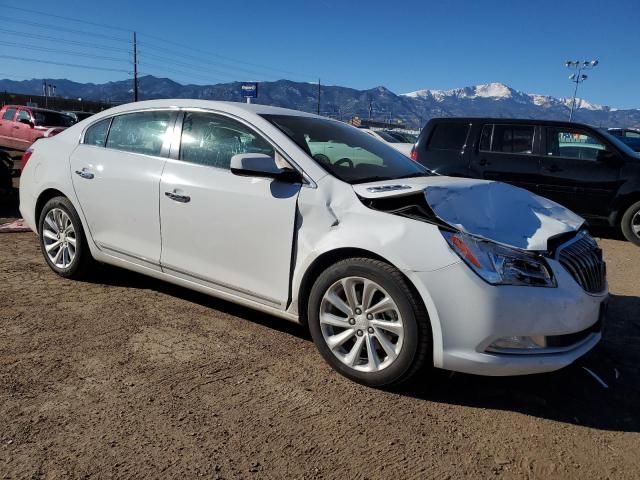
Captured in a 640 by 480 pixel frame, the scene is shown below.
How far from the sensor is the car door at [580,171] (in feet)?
24.7

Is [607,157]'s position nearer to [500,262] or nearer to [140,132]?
[500,262]

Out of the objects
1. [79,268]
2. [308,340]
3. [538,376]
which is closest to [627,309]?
[538,376]

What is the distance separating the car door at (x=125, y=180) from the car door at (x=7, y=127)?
1383 centimetres

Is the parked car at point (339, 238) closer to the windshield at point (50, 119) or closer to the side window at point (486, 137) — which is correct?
the side window at point (486, 137)

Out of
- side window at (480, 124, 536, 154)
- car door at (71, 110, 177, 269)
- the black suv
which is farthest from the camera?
side window at (480, 124, 536, 154)

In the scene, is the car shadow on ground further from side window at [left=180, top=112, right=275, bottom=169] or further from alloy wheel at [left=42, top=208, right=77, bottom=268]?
alloy wheel at [left=42, top=208, right=77, bottom=268]

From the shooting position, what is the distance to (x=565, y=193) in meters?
7.73

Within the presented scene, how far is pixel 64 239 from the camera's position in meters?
4.50

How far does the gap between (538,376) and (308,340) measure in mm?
1452

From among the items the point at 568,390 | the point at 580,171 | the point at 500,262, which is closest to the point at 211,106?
the point at 500,262

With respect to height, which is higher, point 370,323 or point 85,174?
point 85,174

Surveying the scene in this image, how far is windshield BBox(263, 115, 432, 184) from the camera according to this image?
3430 mm

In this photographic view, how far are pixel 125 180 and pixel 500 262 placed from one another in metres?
2.73

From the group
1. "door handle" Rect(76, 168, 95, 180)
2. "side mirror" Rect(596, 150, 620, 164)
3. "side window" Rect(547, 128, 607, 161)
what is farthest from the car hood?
"side window" Rect(547, 128, 607, 161)
